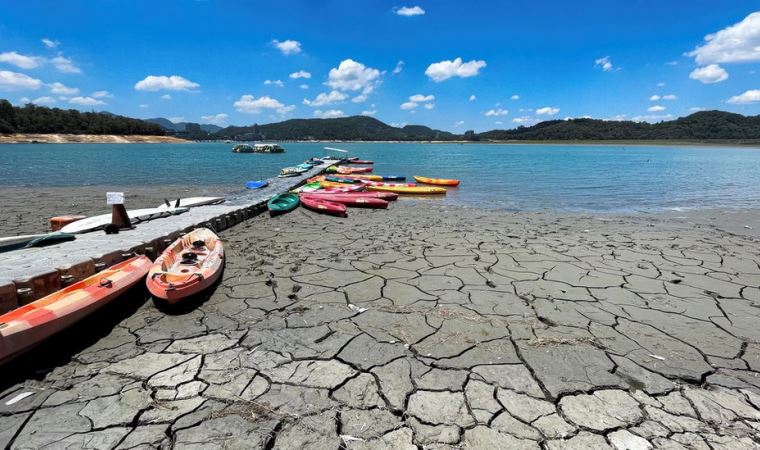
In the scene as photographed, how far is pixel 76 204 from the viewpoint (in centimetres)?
1376

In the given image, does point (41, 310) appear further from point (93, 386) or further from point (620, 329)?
point (620, 329)

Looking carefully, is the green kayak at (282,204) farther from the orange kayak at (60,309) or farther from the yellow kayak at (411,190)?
the orange kayak at (60,309)

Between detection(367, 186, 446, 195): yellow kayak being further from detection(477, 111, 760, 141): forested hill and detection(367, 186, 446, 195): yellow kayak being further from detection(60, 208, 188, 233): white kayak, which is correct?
detection(477, 111, 760, 141): forested hill

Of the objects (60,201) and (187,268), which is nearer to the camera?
(187,268)

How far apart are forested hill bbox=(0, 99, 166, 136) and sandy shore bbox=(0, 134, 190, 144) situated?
1.55 m

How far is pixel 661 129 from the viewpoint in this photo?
4697 inches

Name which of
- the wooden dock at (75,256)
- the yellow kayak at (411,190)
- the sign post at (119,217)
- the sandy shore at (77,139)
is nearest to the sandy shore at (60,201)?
the sign post at (119,217)

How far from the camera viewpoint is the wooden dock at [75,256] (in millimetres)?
4289

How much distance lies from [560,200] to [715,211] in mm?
5229

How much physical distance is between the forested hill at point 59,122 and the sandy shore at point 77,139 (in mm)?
1545

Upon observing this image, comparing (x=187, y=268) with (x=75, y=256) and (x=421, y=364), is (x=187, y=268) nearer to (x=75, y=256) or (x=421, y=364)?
(x=75, y=256)

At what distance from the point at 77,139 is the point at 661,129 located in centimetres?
17171

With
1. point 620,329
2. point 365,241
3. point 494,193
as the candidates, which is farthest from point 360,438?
point 494,193

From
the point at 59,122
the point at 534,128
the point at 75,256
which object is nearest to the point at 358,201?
the point at 75,256
